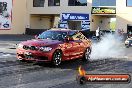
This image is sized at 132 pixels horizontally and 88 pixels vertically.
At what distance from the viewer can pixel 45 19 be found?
57031mm

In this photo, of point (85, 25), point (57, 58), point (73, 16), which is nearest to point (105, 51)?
point (57, 58)

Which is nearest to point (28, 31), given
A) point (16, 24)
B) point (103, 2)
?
point (16, 24)

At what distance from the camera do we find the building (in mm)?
48688

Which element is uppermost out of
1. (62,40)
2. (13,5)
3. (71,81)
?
(13,5)

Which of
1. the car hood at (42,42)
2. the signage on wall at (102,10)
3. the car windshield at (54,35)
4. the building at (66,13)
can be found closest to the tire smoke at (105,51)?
the car windshield at (54,35)

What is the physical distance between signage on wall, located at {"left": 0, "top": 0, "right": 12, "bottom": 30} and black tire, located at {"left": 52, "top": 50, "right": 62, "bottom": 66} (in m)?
36.9

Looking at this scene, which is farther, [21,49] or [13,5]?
[13,5]

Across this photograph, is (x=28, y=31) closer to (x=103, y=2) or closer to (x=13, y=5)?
(x=13, y=5)

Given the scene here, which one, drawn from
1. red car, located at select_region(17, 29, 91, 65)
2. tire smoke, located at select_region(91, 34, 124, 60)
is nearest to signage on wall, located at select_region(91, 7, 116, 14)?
tire smoke, located at select_region(91, 34, 124, 60)

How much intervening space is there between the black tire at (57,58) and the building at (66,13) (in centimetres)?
3592

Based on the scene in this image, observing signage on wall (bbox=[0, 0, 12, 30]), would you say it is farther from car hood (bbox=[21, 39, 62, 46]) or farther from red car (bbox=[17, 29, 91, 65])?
car hood (bbox=[21, 39, 62, 46])

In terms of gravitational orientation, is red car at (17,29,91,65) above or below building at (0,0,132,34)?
below

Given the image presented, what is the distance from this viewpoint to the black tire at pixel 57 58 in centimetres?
1280

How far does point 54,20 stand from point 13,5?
9566 millimetres
